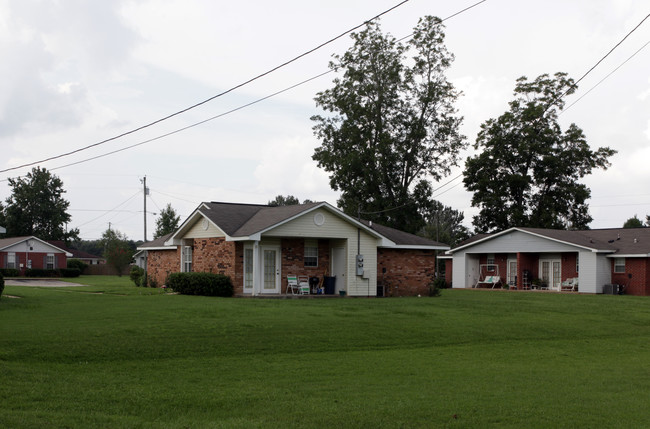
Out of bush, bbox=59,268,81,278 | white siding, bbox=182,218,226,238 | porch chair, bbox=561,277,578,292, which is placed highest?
white siding, bbox=182,218,226,238

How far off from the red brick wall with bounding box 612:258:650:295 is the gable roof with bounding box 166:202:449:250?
13737 mm

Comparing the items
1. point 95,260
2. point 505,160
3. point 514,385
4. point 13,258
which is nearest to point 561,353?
point 514,385

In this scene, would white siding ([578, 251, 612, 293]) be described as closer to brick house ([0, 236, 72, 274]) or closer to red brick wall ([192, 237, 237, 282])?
red brick wall ([192, 237, 237, 282])

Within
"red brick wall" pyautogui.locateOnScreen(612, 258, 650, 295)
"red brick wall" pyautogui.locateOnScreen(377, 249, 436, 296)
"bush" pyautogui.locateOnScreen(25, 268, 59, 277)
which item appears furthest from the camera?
"bush" pyautogui.locateOnScreen(25, 268, 59, 277)

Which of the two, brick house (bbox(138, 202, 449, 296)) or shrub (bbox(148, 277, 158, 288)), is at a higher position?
brick house (bbox(138, 202, 449, 296))

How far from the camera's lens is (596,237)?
144ft

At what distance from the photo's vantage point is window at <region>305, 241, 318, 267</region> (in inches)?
1139

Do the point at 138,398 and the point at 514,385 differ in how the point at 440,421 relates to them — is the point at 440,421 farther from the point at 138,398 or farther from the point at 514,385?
the point at 138,398

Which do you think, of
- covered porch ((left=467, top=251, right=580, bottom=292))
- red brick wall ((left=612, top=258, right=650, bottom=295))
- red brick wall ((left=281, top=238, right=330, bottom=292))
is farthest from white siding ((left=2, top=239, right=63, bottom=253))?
red brick wall ((left=612, top=258, right=650, bottom=295))

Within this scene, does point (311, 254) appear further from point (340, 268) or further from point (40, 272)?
point (40, 272)

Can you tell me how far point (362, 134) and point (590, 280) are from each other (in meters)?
17.8

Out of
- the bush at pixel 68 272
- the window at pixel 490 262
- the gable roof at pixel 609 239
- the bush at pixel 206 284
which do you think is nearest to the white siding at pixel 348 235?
the bush at pixel 206 284

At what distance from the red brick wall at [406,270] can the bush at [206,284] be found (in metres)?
7.78

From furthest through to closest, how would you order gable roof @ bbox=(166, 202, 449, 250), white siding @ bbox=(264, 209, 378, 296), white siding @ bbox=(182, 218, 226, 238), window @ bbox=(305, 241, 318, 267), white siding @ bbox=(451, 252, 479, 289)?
white siding @ bbox=(451, 252, 479, 289), window @ bbox=(305, 241, 318, 267), white siding @ bbox=(182, 218, 226, 238), white siding @ bbox=(264, 209, 378, 296), gable roof @ bbox=(166, 202, 449, 250)
